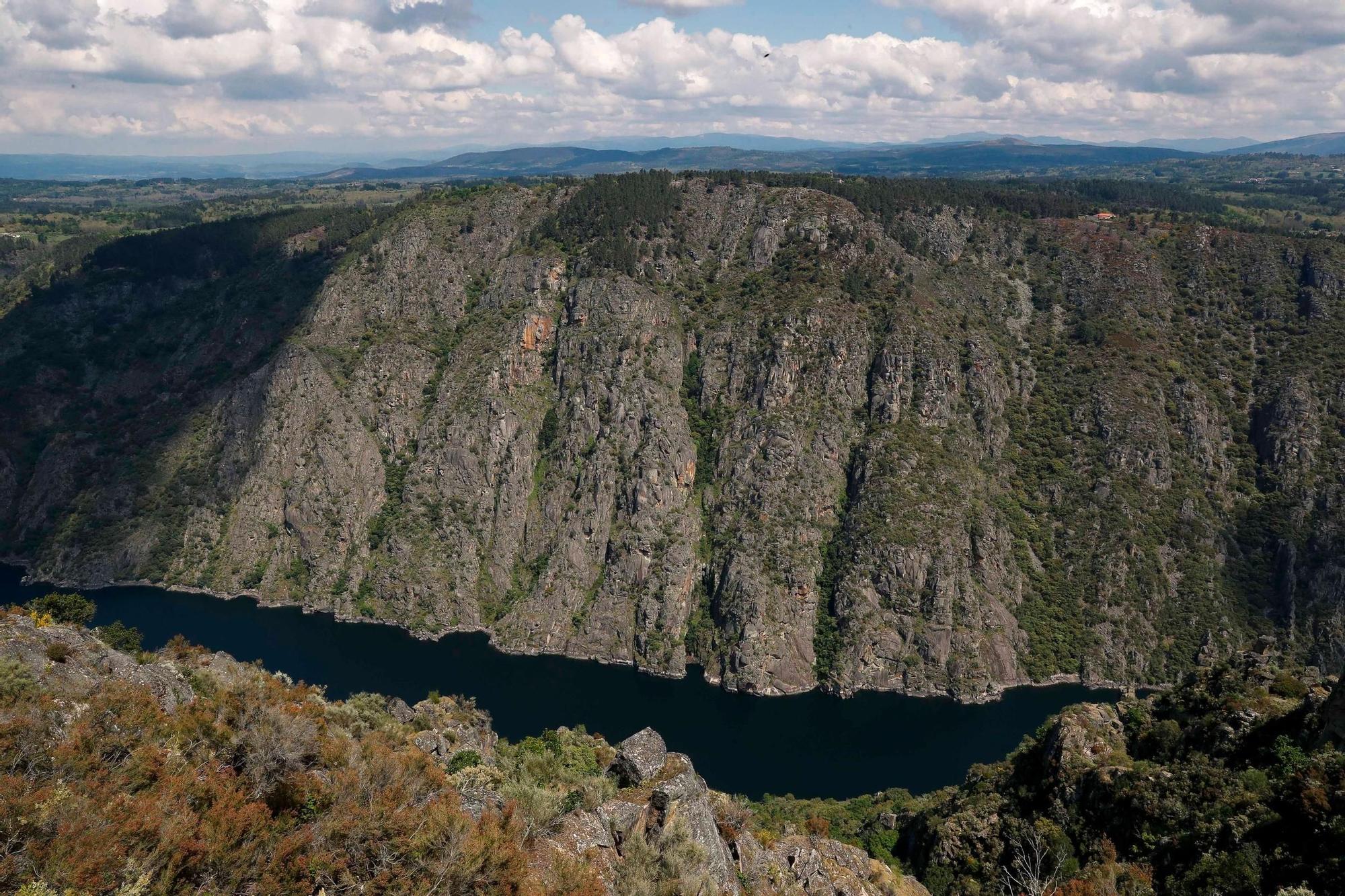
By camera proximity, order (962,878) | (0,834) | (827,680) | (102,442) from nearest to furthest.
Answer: (0,834)
(962,878)
(827,680)
(102,442)

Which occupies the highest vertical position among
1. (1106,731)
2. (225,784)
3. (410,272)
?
(410,272)

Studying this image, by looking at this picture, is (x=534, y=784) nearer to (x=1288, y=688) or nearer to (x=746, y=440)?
(x=1288, y=688)

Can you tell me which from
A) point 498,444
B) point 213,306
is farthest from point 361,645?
point 213,306

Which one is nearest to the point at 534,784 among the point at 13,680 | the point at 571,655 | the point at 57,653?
the point at 57,653

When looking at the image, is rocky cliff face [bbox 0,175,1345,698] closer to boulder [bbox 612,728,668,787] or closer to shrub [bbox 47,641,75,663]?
boulder [bbox 612,728,668,787]

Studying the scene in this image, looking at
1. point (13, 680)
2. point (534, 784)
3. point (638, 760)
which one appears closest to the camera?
point (13, 680)

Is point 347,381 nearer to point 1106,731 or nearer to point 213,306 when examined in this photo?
point 213,306
